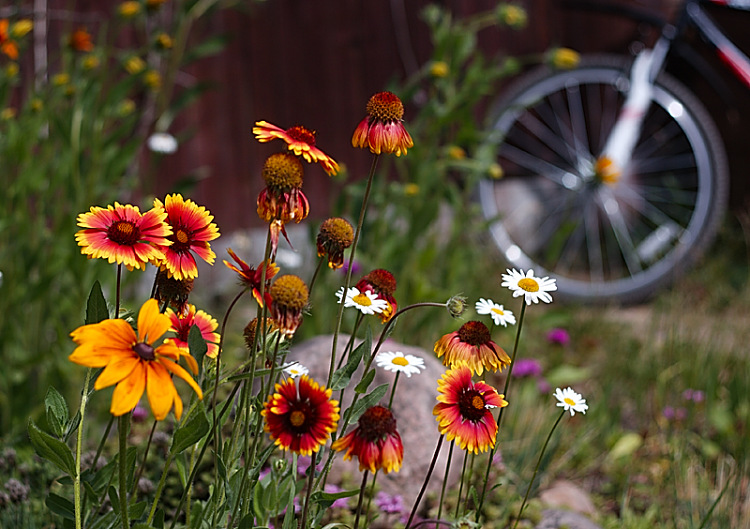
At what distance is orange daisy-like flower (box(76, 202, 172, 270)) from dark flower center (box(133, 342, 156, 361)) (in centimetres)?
8

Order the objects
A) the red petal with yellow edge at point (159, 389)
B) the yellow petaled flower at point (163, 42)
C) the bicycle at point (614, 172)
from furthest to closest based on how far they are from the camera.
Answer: the bicycle at point (614, 172), the yellow petaled flower at point (163, 42), the red petal with yellow edge at point (159, 389)

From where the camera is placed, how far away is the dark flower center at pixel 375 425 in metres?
0.77

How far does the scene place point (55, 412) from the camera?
0.81 m

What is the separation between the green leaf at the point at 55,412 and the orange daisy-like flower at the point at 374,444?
0.29 meters

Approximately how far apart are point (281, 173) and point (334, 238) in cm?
11

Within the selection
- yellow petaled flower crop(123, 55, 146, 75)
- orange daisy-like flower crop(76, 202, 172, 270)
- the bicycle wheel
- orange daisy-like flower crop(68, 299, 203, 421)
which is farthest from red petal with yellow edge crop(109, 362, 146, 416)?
the bicycle wheel

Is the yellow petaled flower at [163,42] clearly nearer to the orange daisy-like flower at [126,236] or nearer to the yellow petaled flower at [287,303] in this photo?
the orange daisy-like flower at [126,236]

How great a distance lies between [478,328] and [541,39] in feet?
11.7

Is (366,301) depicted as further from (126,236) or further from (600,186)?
(600,186)

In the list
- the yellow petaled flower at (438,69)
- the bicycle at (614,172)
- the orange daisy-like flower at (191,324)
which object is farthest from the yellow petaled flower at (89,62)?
the bicycle at (614,172)

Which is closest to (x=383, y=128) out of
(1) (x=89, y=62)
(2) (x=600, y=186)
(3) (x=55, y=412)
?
(3) (x=55, y=412)

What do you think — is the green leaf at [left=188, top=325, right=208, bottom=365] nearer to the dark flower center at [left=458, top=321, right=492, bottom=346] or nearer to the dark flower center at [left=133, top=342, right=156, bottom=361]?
the dark flower center at [left=133, top=342, right=156, bottom=361]

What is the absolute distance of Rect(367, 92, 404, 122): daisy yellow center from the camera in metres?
0.78

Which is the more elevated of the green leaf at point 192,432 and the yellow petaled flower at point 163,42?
the yellow petaled flower at point 163,42
